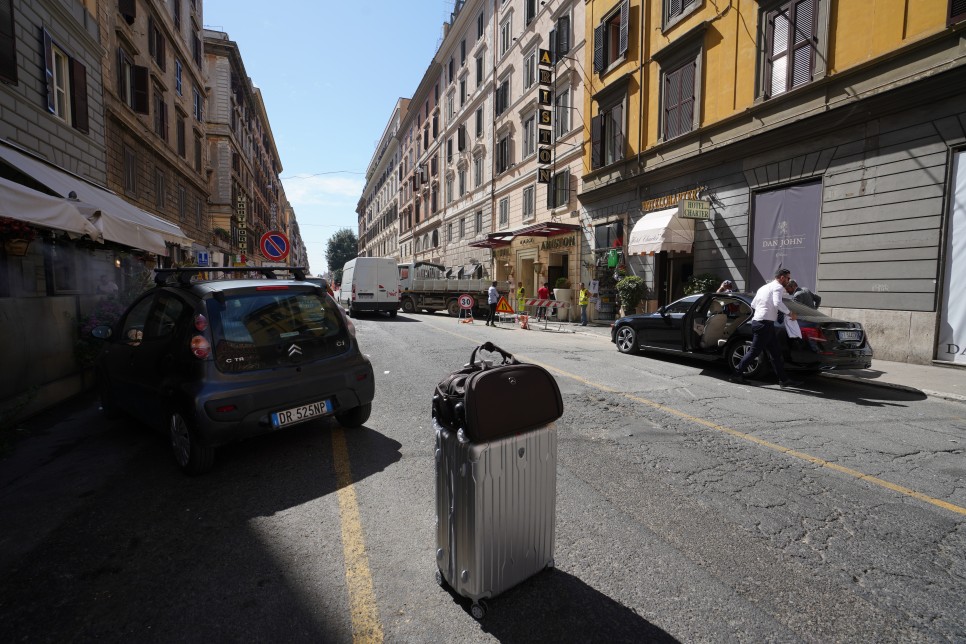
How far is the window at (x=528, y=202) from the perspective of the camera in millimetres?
24484

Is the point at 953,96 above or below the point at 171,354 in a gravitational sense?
above

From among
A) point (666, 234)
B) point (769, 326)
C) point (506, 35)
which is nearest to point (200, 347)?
point (769, 326)

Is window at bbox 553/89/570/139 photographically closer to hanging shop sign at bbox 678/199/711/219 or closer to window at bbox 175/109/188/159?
hanging shop sign at bbox 678/199/711/219

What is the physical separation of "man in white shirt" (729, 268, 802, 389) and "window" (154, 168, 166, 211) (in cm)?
2228

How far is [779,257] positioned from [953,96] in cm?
434

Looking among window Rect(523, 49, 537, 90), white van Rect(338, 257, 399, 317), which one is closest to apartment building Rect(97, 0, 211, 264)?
white van Rect(338, 257, 399, 317)

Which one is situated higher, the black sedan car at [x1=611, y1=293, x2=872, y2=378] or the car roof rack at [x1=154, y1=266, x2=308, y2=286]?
the car roof rack at [x1=154, y1=266, x2=308, y2=286]

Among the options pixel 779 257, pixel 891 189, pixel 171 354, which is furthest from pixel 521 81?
pixel 171 354

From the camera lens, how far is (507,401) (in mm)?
2066

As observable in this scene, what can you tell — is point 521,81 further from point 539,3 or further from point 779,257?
point 779,257

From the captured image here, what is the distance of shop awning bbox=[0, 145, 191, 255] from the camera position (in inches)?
260

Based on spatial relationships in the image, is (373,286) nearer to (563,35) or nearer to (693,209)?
(693,209)

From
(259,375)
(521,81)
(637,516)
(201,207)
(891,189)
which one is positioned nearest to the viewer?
(637,516)

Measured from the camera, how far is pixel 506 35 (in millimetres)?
27109
